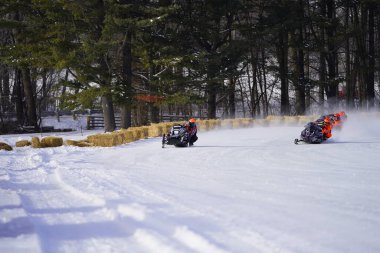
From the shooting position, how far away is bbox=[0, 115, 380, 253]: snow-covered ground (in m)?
4.70

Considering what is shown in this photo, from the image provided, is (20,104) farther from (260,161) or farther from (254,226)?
(254,226)

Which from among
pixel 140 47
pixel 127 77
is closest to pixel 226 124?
pixel 127 77

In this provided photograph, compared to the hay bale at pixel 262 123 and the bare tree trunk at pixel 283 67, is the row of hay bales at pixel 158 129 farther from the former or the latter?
the bare tree trunk at pixel 283 67

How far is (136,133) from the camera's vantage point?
1966 cm

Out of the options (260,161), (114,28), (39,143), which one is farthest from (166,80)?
(260,161)

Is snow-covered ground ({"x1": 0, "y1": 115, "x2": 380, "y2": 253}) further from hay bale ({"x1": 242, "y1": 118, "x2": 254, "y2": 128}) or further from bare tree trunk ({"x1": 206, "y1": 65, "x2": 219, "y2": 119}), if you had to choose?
bare tree trunk ({"x1": 206, "y1": 65, "x2": 219, "y2": 119})

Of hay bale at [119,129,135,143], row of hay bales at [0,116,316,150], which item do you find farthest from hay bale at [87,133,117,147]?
hay bale at [119,129,135,143]

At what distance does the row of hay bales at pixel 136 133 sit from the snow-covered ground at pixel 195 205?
4.98m

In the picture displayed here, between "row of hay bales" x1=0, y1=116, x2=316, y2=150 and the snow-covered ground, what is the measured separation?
498 centimetres

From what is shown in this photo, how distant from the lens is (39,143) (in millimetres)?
16812

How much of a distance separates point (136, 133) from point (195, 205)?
1363cm

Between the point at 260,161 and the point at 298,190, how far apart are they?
4.05 meters

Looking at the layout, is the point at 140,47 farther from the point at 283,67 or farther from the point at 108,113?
the point at 283,67

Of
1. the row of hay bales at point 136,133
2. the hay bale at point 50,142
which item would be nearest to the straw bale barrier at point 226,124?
the row of hay bales at point 136,133
